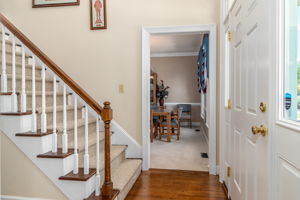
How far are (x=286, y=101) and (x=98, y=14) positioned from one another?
2757 millimetres

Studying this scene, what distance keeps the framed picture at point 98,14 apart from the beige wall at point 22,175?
1.91 metres

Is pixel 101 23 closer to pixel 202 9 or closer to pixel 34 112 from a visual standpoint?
pixel 202 9

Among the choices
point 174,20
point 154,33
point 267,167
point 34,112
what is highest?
point 174,20

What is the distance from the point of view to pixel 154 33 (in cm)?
288

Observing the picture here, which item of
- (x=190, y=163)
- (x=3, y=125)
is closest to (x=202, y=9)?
(x=190, y=163)

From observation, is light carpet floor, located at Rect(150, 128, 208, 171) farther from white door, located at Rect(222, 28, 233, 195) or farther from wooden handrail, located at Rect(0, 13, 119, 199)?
wooden handrail, located at Rect(0, 13, 119, 199)

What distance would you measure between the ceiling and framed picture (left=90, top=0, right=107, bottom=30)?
70.0 inches

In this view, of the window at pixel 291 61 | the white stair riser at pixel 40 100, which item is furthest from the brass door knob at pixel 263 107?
the white stair riser at pixel 40 100

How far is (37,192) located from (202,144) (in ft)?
10.7

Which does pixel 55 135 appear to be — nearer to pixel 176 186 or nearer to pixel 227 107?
pixel 176 186

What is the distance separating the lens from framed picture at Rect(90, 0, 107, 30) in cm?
295

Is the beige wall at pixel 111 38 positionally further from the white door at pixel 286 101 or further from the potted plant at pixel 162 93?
the potted plant at pixel 162 93

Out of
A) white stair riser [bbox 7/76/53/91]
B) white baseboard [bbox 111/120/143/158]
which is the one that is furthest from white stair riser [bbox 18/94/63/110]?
white baseboard [bbox 111/120/143/158]

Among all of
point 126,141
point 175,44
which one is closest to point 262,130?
point 126,141
